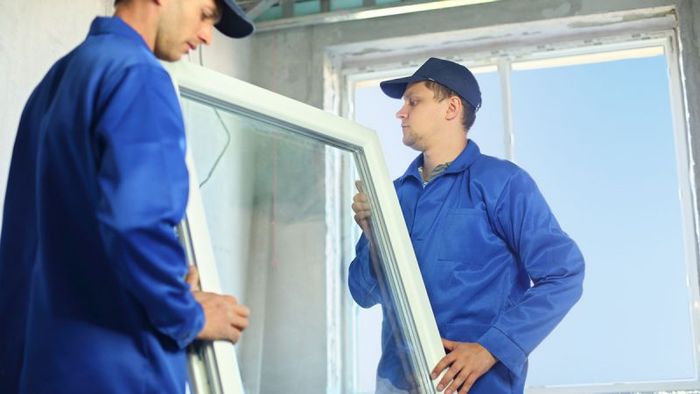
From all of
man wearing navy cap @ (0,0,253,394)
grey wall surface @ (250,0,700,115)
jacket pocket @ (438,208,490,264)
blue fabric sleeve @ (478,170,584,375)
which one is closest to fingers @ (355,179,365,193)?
jacket pocket @ (438,208,490,264)

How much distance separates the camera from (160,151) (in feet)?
3.93

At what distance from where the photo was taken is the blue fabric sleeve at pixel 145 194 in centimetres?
115

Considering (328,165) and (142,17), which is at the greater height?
(142,17)

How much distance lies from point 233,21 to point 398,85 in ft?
3.76

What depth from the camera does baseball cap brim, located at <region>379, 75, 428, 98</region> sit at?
256 cm

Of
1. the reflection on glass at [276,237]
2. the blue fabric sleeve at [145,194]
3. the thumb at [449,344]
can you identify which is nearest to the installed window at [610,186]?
the thumb at [449,344]

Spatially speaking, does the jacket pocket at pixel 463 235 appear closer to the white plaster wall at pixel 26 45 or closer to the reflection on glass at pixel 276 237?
the reflection on glass at pixel 276 237

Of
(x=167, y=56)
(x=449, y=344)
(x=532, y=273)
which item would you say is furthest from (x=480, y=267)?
(x=167, y=56)

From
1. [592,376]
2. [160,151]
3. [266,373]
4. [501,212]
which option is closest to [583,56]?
[592,376]

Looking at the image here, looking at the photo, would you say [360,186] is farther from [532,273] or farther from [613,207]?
[613,207]

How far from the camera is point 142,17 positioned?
1.39 metres

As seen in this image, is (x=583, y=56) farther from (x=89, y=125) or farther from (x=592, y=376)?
(x=89, y=125)

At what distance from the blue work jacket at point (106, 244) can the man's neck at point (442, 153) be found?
1.31m

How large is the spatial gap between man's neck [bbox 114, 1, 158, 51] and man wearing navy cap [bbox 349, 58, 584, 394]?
34.3 inches
